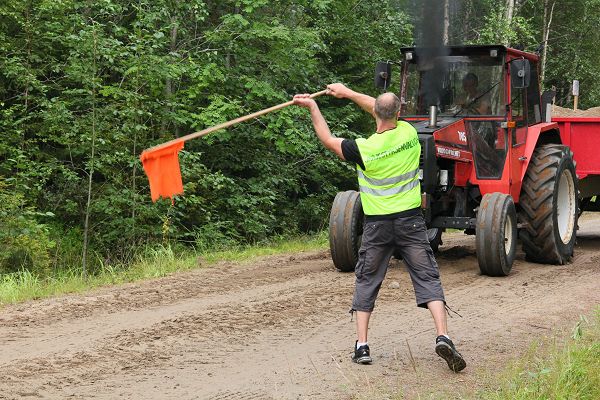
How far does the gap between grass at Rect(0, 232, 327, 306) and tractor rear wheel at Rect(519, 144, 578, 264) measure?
3.46m

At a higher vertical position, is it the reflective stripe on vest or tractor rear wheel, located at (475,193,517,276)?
the reflective stripe on vest

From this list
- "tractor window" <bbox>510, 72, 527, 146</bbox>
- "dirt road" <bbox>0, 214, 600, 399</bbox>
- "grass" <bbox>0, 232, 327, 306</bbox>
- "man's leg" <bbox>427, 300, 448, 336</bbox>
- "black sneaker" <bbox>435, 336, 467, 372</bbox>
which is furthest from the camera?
"tractor window" <bbox>510, 72, 527, 146</bbox>

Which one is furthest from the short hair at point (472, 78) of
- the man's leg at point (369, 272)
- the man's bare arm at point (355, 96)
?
the man's leg at point (369, 272)

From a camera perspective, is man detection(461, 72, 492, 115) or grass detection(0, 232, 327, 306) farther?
man detection(461, 72, 492, 115)

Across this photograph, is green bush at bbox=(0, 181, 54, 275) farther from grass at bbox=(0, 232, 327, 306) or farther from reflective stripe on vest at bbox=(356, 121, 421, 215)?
reflective stripe on vest at bbox=(356, 121, 421, 215)

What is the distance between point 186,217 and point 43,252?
286cm

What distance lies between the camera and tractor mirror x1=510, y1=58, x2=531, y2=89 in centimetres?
1009

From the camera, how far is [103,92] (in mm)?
12219

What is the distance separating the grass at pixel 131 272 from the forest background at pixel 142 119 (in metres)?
0.70

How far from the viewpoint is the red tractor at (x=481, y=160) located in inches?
393

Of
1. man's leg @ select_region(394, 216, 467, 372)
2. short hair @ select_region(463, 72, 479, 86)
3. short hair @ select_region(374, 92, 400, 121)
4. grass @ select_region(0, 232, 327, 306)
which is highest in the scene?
short hair @ select_region(374, 92, 400, 121)

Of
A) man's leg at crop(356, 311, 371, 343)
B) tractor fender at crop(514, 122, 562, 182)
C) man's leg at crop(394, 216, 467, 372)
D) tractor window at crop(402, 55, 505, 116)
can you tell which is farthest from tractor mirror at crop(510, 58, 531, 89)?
man's leg at crop(356, 311, 371, 343)

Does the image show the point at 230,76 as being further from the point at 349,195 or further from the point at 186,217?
the point at 349,195

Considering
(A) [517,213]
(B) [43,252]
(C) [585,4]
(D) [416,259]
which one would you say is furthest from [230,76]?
(C) [585,4]
